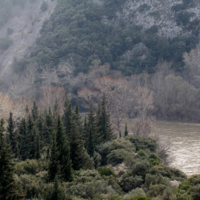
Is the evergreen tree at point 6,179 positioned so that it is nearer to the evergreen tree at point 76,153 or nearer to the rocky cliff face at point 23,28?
the evergreen tree at point 76,153

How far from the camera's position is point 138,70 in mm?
63531

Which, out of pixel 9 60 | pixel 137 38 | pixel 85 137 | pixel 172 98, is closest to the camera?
pixel 85 137

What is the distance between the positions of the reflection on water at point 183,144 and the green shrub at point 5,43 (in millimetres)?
62848

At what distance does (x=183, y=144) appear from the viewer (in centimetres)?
3422

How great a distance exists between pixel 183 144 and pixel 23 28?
79201 mm

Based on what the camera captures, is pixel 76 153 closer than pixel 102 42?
Yes

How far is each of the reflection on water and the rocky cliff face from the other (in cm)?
5277

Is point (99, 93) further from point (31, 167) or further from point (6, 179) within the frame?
point (6, 179)

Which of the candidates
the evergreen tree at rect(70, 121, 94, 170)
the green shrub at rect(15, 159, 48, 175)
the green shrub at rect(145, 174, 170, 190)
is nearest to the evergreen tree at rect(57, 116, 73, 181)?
the green shrub at rect(15, 159, 48, 175)

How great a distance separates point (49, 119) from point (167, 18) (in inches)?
2162

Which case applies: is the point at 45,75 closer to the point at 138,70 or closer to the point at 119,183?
the point at 138,70

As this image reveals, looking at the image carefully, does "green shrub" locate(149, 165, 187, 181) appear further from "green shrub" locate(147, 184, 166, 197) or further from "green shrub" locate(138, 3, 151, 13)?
"green shrub" locate(138, 3, 151, 13)

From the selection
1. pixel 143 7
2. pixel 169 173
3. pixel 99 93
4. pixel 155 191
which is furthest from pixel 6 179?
pixel 143 7

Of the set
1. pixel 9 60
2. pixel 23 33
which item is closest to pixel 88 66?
pixel 9 60
